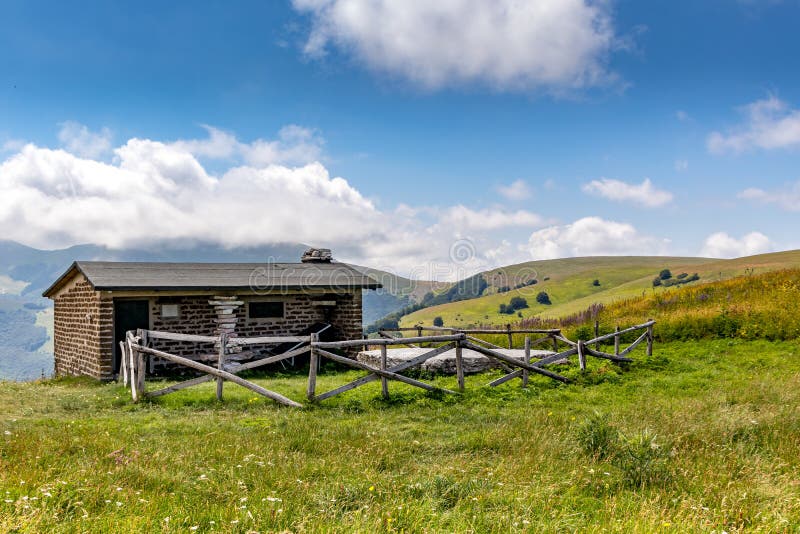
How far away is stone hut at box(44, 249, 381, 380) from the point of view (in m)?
17.5

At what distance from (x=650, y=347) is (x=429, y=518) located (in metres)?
16.3

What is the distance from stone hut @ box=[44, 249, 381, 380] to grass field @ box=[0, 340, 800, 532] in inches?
205

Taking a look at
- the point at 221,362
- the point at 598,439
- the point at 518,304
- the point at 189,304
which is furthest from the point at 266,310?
the point at 518,304

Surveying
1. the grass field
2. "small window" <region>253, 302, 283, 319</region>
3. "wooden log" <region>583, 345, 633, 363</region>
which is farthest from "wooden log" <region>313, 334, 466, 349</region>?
"small window" <region>253, 302, 283, 319</region>

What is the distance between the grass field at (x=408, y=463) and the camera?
17.3ft

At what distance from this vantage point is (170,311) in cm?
1861

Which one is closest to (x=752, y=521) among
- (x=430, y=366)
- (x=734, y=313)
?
(x=430, y=366)

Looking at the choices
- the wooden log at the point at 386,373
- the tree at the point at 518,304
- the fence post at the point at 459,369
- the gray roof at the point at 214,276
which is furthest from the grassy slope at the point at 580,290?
the wooden log at the point at 386,373

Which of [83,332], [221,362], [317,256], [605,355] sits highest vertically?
[317,256]

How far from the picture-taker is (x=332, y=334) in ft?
70.5

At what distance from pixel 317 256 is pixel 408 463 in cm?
1866

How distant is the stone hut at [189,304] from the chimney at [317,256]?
217 centimetres

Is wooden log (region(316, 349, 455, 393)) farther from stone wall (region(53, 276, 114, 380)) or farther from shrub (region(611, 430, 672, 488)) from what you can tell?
stone wall (region(53, 276, 114, 380))

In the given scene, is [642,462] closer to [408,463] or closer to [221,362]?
[408,463]
